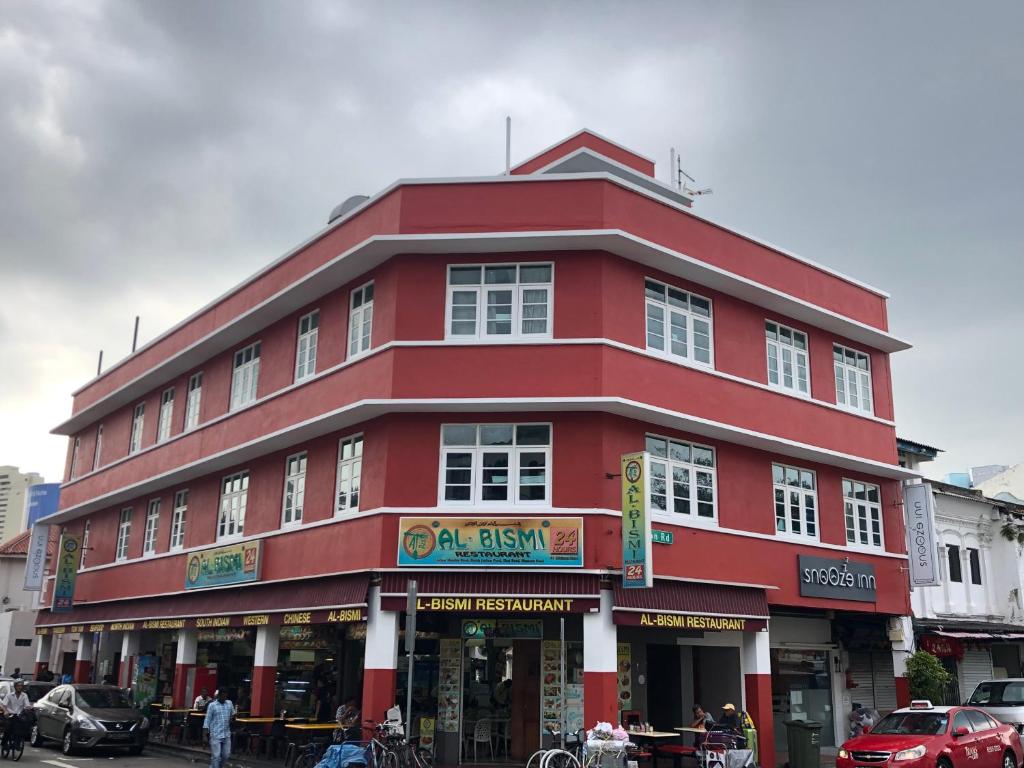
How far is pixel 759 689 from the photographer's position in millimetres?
22125

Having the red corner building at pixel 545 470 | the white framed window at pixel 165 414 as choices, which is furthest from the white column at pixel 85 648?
the red corner building at pixel 545 470

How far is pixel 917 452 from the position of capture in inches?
1218

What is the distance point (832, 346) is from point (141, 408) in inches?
864

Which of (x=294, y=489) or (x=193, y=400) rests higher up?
(x=193, y=400)

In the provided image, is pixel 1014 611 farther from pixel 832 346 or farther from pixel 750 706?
pixel 750 706

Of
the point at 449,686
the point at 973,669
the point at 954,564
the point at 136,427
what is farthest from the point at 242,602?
the point at 973,669

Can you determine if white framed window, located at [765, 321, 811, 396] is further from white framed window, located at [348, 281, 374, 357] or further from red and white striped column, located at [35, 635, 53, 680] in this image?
red and white striped column, located at [35, 635, 53, 680]

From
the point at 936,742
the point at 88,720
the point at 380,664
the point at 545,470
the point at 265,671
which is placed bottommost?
the point at 88,720

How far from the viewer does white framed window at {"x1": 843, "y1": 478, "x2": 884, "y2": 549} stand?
25.8 meters

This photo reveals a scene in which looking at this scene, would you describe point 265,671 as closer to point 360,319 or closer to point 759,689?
point 360,319

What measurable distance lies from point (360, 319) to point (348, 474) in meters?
3.47

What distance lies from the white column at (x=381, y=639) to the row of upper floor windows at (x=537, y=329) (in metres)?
5.63

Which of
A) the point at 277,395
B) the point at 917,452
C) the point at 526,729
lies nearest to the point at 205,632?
the point at 277,395

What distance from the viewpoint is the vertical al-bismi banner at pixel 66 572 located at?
112 ft
